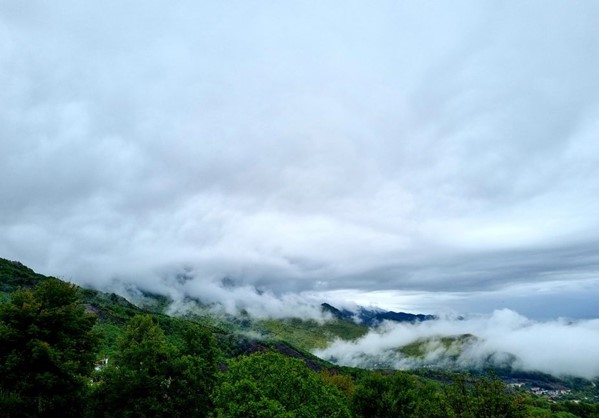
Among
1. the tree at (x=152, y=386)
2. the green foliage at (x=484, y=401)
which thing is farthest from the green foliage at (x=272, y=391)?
the green foliage at (x=484, y=401)

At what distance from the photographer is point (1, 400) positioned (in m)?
36.2

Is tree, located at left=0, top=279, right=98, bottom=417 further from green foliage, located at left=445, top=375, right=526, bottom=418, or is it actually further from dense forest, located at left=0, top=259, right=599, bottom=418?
green foliage, located at left=445, top=375, right=526, bottom=418

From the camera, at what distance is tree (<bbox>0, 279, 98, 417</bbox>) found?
40125 mm

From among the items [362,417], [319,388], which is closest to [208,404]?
[319,388]

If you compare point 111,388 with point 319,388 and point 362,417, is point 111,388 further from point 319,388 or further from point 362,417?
point 362,417

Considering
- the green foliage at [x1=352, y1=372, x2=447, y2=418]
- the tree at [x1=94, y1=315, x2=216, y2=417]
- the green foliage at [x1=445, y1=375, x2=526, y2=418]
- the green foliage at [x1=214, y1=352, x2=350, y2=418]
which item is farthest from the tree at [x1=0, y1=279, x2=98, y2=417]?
the green foliage at [x1=352, y1=372, x2=447, y2=418]

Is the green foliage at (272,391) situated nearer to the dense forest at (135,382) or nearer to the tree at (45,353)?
the dense forest at (135,382)

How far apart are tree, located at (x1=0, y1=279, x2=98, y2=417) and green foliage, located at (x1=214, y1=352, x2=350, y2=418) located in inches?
645

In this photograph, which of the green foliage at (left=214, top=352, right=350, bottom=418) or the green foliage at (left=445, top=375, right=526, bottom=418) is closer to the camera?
the green foliage at (left=445, top=375, right=526, bottom=418)

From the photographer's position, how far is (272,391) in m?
44.0

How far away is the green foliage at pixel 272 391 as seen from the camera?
130 ft

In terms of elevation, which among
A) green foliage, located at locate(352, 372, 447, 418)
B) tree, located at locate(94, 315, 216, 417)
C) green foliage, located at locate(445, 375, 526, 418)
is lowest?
green foliage, located at locate(352, 372, 447, 418)

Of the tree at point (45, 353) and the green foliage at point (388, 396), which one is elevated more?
the tree at point (45, 353)

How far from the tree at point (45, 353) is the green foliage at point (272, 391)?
16.4 m
